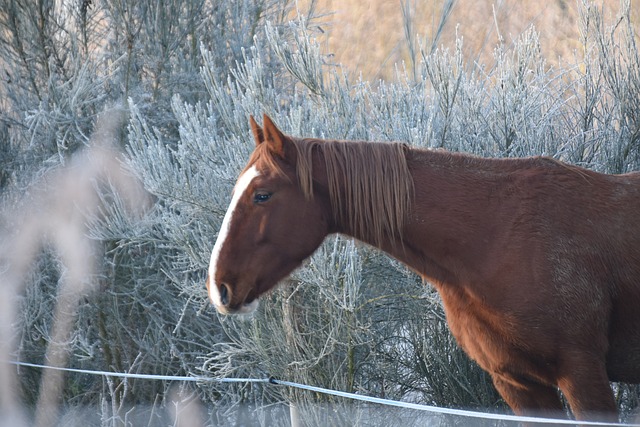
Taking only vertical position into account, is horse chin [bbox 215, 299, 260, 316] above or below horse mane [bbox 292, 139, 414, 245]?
below

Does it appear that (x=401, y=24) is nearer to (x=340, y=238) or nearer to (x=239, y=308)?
(x=340, y=238)

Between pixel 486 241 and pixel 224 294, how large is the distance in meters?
1.05

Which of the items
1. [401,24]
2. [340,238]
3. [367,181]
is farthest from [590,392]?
[401,24]

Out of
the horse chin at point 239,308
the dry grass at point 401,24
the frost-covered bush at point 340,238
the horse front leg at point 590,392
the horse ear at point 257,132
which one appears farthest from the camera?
the dry grass at point 401,24

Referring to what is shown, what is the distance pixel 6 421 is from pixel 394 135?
12.0 ft

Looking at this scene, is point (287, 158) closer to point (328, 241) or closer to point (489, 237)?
point (489, 237)

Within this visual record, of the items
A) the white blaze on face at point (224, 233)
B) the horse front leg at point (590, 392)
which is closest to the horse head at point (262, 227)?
the white blaze on face at point (224, 233)

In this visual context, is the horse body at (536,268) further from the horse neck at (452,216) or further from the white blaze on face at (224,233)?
the white blaze on face at (224,233)

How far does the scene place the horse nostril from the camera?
3.02m

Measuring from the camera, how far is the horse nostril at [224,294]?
3018 mm

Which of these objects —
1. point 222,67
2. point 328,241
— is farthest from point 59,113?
point 328,241

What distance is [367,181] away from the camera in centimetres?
311

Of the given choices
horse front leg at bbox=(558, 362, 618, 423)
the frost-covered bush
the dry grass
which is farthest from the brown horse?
the dry grass

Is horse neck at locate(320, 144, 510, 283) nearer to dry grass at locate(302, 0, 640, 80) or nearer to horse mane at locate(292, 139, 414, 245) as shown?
horse mane at locate(292, 139, 414, 245)
